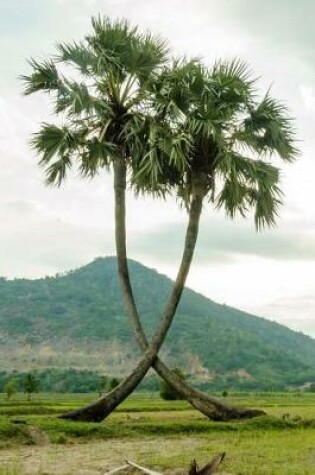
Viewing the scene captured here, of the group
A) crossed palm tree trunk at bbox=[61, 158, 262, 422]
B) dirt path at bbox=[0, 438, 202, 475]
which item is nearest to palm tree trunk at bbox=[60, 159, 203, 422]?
crossed palm tree trunk at bbox=[61, 158, 262, 422]

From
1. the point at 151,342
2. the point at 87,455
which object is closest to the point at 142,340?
the point at 151,342

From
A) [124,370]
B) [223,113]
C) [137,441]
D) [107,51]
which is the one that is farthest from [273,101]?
[124,370]

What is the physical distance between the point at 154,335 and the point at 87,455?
687 centimetres

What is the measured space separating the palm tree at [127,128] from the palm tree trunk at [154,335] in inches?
1.0

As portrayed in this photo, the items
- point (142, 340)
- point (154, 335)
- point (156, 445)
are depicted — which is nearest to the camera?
point (156, 445)

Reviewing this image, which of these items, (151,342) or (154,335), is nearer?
(151,342)

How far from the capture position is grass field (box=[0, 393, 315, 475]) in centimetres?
1077

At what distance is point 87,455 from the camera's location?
12375mm

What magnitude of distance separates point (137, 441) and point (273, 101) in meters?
10.2

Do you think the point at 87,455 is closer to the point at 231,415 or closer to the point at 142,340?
the point at 231,415

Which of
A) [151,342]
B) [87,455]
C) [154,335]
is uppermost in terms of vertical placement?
[154,335]

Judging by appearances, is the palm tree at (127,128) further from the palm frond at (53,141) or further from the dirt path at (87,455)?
the dirt path at (87,455)

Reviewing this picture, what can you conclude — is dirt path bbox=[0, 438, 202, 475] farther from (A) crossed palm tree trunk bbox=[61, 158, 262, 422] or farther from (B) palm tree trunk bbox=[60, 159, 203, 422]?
(A) crossed palm tree trunk bbox=[61, 158, 262, 422]

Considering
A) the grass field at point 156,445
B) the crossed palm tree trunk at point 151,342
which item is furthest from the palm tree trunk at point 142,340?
the grass field at point 156,445
